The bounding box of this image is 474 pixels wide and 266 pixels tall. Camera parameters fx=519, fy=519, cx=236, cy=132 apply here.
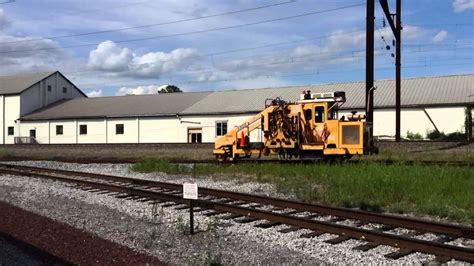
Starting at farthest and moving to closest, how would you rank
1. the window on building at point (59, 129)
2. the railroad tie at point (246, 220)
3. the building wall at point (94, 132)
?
the window on building at point (59, 129) < the building wall at point (94, 132) < the railroad tie at point (246, 220)

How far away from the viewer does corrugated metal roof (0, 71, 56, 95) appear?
2751 inches

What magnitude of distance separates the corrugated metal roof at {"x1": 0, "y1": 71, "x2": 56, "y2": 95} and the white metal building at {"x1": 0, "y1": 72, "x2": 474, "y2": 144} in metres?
0.38

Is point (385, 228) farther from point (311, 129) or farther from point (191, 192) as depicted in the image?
point (311, 129)

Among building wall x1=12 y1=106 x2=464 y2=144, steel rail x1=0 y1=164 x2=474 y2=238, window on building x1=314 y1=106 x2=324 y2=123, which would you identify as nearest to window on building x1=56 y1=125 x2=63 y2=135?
building wall x1=12 y1=106 x2=464 y2=144

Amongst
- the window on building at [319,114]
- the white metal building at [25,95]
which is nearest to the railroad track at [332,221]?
the window on building at [319,114]

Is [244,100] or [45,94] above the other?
[45,94]

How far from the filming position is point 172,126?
55.9 meters

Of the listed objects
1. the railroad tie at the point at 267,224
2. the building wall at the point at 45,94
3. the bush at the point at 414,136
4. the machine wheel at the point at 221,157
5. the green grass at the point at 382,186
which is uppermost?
the building wall at the point at 45,94

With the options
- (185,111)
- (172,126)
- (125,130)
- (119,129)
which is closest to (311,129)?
(185,111)

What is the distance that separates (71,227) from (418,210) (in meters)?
7.02

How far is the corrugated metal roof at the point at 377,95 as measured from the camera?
46188 millimetres

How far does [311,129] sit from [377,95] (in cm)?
3061

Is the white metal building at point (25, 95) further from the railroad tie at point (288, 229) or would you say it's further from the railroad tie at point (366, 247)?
the railroad tie at point (366, 247)

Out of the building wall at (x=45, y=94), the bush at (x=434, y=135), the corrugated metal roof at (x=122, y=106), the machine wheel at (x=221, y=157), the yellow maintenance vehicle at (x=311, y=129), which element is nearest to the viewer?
the yellow maintenance vehicle at (x=311, y=129)
